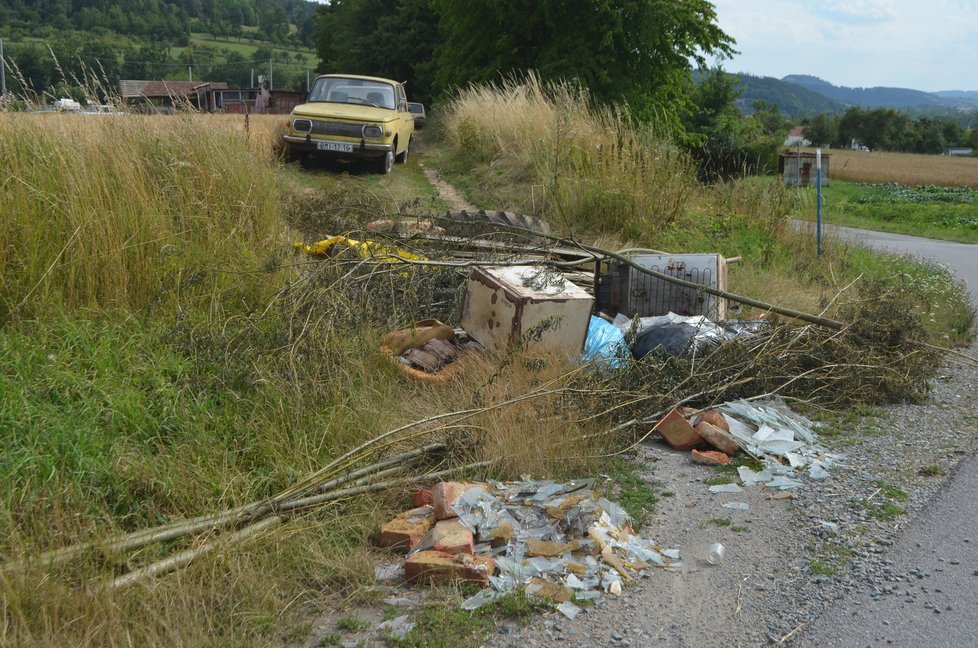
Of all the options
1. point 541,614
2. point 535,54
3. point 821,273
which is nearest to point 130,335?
point 541,614

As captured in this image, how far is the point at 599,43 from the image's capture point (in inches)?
1034

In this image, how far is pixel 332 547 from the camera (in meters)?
3.97

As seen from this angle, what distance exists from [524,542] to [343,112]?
12489 mm

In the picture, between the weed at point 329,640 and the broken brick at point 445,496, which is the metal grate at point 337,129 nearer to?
the broken brick at point 445,496

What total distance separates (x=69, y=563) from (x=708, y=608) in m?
2.66

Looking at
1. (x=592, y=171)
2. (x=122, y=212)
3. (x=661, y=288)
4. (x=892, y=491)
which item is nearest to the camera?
(x=892, y=491)

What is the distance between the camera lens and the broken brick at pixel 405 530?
13.2 ft

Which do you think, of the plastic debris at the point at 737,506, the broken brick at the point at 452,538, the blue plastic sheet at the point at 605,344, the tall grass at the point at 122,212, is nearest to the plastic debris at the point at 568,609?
the broken brick at the point at 452,538

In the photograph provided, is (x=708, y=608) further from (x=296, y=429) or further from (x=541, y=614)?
(x=296, y=429)

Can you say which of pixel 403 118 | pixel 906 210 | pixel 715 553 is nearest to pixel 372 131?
pixel 403 118

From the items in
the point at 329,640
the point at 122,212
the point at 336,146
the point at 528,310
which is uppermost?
the point at 122,212

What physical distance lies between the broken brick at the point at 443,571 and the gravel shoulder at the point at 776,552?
1.18 feet

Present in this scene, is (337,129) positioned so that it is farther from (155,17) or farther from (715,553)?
(155,17)

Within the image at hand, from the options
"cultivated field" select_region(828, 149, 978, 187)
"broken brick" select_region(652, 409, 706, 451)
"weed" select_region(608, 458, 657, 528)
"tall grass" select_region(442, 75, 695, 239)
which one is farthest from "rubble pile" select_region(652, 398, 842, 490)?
"cultivated field" select_region(828, 149, 978, 187)
